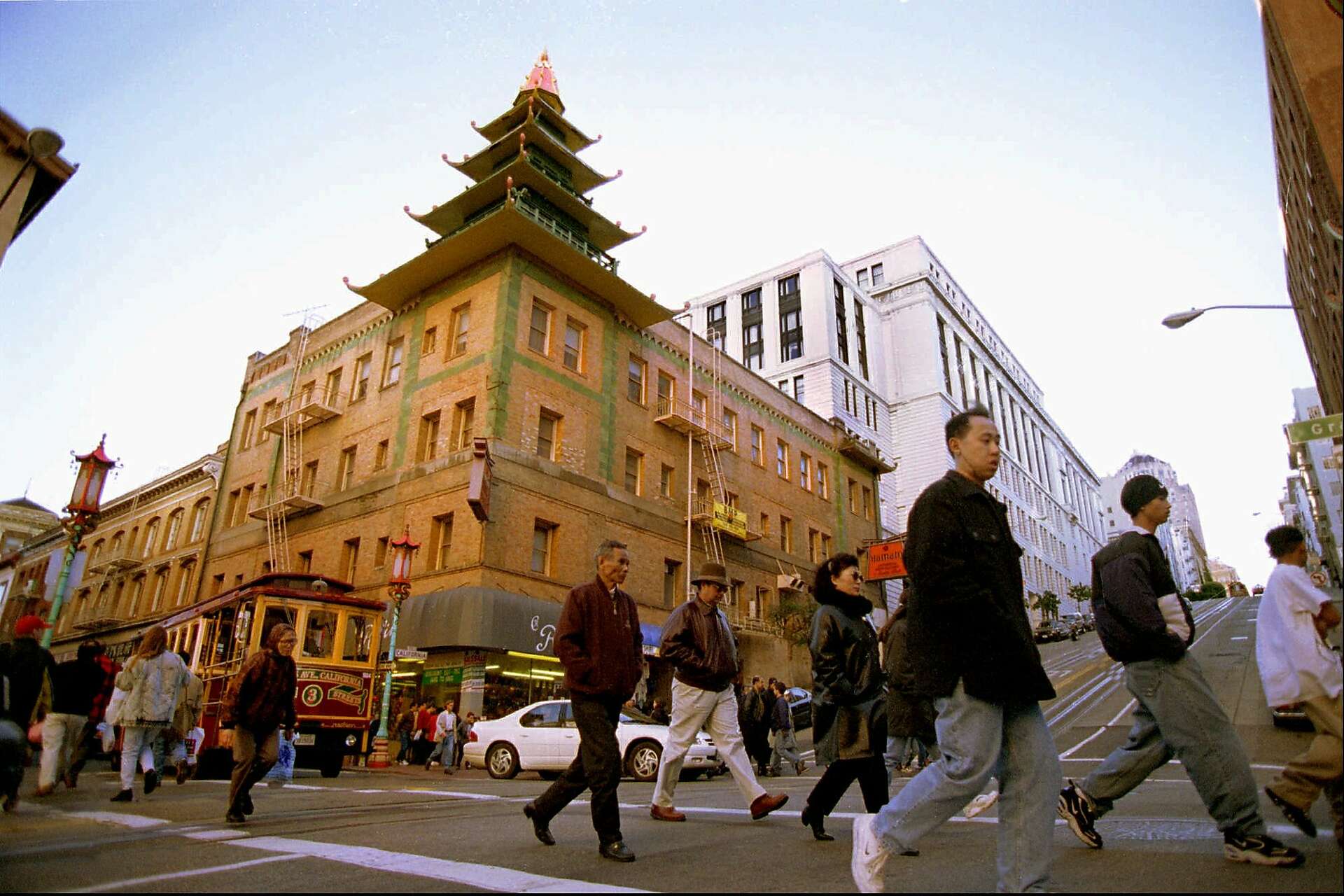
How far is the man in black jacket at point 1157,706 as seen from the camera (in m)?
3.84

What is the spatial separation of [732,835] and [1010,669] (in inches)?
112

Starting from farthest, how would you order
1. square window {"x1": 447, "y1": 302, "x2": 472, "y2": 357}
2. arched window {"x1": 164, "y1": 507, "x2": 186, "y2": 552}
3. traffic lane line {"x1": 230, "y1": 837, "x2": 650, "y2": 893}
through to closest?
1. arched window {"x1": 164, "y1": 507, "x2": 186, "y2": 552}
2. square window {"x1": 447, "y1": 302, "x2": 472, "y2": 357}
3. traffic lane line {"x1": 230, "y1": 837, "x2": 650, "y2": 893}

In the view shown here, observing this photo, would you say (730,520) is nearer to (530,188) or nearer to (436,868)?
(530,188)

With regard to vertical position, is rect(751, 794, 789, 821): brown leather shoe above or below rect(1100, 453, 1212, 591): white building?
below

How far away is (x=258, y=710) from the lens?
22.9 feet

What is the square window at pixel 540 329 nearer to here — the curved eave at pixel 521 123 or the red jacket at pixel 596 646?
the curved eave at pixel 521 123

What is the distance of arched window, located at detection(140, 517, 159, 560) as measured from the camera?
38.0 m

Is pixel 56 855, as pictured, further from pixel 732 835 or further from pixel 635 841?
pixel 732 835

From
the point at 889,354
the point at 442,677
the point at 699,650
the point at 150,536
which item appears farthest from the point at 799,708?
the point at 889,354

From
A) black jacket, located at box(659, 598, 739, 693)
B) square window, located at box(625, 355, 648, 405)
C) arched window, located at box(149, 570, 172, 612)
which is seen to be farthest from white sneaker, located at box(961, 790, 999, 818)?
arched window, located at box(149, 570, 172, 612)

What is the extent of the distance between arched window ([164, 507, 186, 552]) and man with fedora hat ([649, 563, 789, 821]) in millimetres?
37235

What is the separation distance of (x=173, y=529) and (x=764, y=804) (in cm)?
3964

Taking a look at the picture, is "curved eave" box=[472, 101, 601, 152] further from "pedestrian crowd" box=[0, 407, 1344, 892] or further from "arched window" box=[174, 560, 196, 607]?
"pedestrian crowd" box=[0, 407, 1344, 892]

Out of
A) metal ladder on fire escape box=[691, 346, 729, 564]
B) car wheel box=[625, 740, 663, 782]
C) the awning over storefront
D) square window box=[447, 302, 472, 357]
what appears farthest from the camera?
metal ladder on fire escape box=[691, 346, 729, 564]
